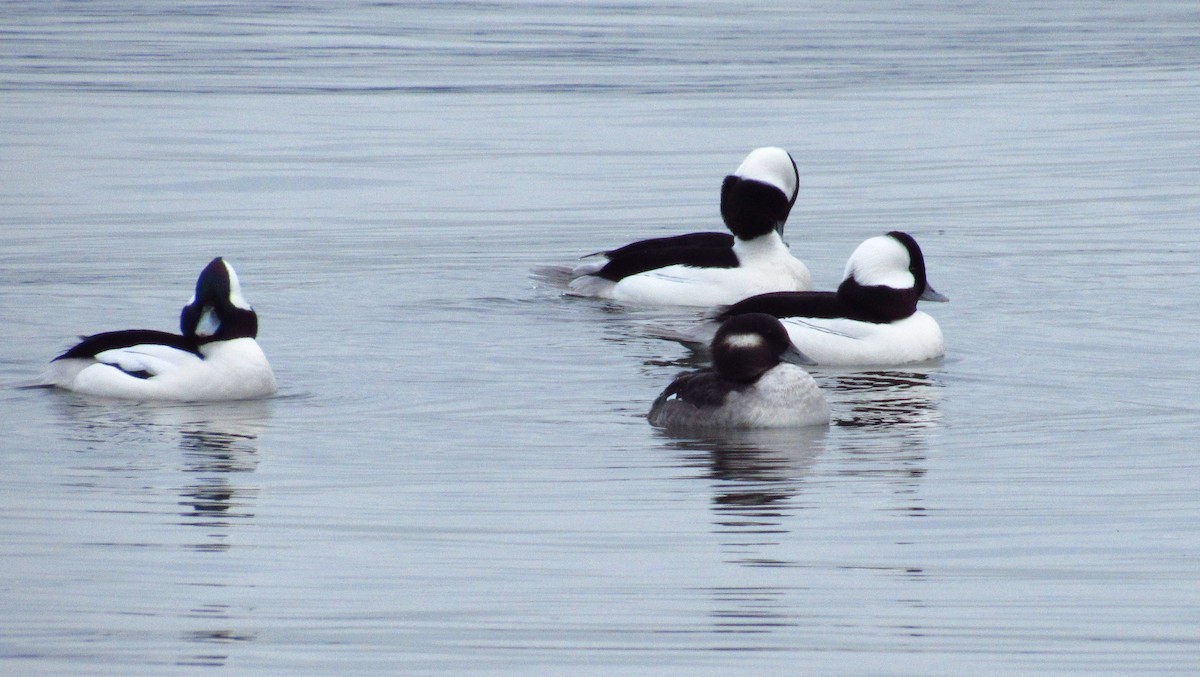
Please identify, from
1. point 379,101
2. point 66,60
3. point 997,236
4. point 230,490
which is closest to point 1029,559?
point 230,490

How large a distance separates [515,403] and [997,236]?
23.9 feet

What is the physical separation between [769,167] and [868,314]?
2.94 meters

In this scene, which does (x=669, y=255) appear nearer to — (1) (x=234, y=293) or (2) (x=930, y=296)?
(2) (x=930, y=296)

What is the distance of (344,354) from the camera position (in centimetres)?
1201

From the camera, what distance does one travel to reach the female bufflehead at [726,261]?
14.4 meters

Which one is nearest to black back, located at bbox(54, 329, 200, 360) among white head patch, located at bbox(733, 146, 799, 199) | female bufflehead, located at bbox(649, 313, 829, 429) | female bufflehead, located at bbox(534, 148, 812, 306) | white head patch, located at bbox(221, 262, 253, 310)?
white head patch, located at bbox(221, 262, 253, 310)

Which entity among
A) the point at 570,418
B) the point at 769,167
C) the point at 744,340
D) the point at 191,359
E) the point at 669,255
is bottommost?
the point at 570,418

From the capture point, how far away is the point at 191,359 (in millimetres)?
10523

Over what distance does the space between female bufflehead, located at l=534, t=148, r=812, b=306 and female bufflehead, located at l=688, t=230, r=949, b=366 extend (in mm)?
2113

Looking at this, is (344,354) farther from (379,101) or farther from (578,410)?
(379,101)

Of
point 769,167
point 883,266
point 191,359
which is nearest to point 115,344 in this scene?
point 191,359

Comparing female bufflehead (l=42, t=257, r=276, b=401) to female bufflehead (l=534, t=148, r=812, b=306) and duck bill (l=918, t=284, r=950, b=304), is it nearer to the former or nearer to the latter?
duck bill (l=918, t=284, r=950, b=304)

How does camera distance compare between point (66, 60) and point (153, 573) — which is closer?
point (153, 573)

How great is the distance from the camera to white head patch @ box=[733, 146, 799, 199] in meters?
14.7
